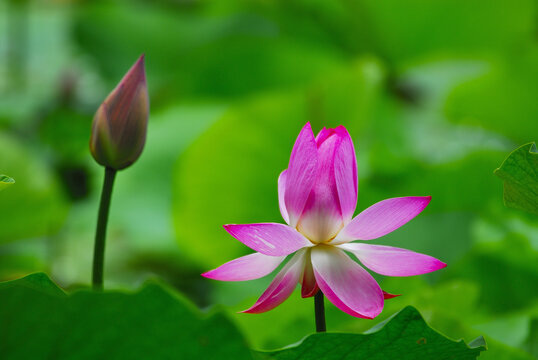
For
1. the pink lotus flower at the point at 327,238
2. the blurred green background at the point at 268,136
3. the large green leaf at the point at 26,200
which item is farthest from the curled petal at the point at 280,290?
the large green leaf at the point at 26,200

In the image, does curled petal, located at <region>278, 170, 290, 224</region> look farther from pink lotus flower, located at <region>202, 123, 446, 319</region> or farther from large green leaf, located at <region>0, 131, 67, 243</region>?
large green leaf, located at <region>0, 131, 67, 243</region>

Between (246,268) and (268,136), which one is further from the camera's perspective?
(268,136)

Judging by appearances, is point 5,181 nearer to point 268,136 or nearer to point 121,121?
point 121,121

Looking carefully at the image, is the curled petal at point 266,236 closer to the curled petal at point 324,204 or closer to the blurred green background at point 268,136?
the curled petal at point 324,204

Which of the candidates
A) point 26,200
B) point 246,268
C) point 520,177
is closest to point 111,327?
point 246,268

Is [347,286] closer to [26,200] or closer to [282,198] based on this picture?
[282,198]

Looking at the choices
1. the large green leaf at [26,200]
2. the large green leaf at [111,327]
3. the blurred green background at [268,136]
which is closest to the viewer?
the large green leaf at [111,327]
